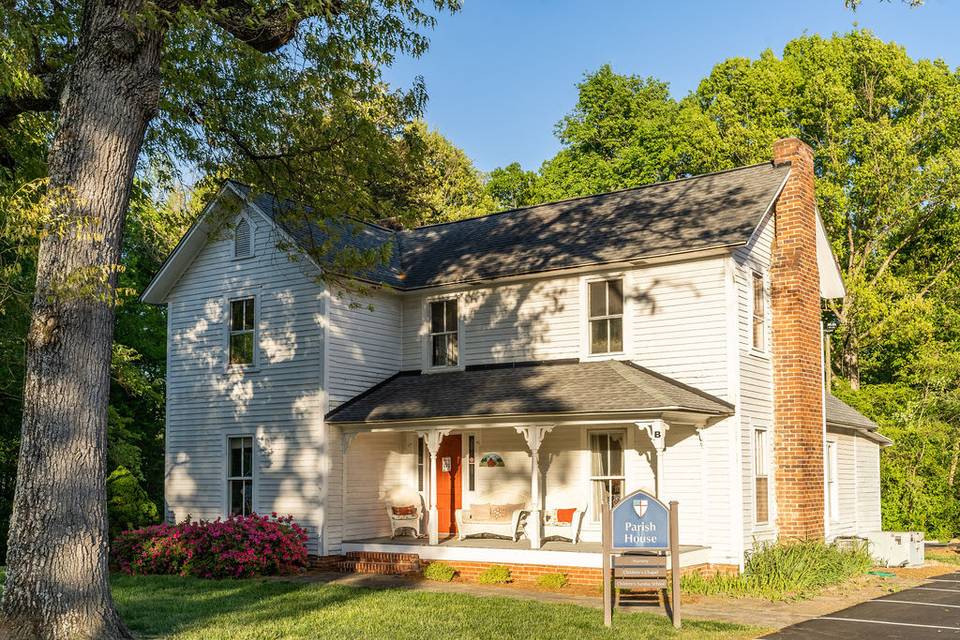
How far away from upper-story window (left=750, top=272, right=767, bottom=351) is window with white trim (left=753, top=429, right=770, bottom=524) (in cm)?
168

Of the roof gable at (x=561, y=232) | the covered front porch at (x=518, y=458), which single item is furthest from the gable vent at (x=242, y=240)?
the covered front porch at (x=518, y=458)

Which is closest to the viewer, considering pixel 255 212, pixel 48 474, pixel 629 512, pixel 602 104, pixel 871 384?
pixel 48 474

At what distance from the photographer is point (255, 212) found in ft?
67.5

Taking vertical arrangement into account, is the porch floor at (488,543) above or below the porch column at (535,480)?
below

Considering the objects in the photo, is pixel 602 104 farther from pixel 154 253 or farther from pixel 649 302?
pixel 649 302

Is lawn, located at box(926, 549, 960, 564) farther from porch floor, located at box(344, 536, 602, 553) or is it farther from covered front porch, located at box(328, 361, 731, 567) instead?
porch floor, located at box(344, 536, 602, 553)

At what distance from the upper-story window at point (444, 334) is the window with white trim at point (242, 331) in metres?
3.89

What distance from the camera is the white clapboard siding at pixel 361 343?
19562 mm

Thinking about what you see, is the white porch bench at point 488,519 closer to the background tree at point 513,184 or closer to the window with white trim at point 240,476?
the window with white trim at point 240,476

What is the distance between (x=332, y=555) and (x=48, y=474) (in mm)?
9324

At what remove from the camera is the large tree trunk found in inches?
395

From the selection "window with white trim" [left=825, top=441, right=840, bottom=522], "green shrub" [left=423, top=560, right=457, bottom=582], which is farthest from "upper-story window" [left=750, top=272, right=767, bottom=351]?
"green shrub" [left=423, top=560, right=457, bottom=582]

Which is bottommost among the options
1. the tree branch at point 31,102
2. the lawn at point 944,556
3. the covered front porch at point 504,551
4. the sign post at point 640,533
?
the lawn at point 944,556

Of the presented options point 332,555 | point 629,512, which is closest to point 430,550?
point 332,555
